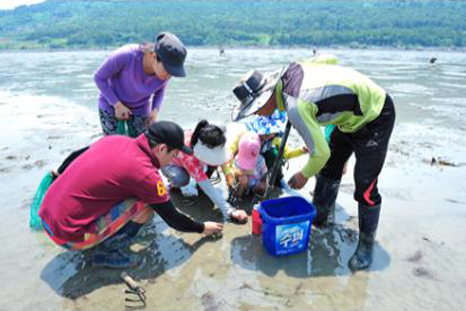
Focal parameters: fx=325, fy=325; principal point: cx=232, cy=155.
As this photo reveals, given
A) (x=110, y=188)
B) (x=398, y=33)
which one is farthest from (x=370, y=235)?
(x=398, y=33)

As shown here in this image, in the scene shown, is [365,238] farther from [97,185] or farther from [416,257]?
[97,185]

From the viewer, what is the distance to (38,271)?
8.81 feet

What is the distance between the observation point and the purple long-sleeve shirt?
10.7 ft

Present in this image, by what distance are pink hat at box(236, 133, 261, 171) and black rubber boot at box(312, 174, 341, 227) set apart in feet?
2.30

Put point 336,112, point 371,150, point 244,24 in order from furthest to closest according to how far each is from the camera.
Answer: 1. point 244,24
2. point 371,150
3. point 336,112

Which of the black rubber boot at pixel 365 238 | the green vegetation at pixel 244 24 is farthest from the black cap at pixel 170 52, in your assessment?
the green vegetation at pixel 244 24

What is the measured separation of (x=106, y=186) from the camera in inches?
88.4

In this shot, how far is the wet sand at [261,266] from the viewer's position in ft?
7.92

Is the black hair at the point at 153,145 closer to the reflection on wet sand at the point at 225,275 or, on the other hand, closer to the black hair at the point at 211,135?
the black hair at the point at 211,135

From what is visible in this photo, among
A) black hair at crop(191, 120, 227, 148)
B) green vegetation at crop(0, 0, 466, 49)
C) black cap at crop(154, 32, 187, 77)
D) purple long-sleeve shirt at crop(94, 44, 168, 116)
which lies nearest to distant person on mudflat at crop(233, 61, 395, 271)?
black hair at crop(191, 120, 227, 148)

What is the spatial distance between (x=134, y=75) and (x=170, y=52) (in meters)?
0.61

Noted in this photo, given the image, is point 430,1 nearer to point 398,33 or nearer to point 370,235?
point 398,33

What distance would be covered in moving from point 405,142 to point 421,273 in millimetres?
3640

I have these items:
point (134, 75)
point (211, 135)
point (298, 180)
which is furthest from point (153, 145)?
point (134, 75)
